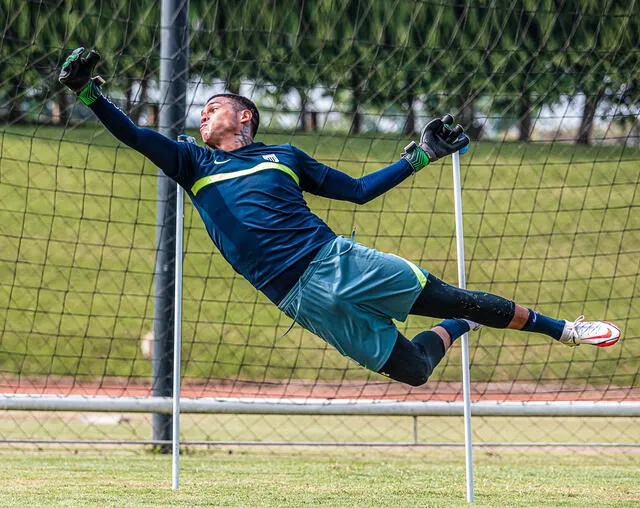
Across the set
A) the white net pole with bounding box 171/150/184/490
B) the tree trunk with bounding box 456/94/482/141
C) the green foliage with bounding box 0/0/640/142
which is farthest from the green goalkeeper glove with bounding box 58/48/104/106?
the green foliage with bounding box 0/0/640/142

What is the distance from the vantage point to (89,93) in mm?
4438

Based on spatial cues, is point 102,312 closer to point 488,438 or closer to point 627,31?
point 488,438

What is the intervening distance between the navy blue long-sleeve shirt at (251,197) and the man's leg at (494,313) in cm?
58

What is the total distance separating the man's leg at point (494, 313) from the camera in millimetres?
4664

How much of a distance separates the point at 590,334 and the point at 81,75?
2840 mm

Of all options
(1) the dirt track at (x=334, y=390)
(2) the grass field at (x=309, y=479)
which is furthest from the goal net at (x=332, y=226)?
(2) the grass field at (x=309, y=479)

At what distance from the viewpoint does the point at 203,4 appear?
1708cm

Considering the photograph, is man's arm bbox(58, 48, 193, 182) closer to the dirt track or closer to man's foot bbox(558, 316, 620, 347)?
man's foot bbox(558, 316, 620, 347)

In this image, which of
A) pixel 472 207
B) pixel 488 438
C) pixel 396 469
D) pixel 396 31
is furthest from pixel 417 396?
pixel 396 31

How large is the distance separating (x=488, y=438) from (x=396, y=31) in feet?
34.8

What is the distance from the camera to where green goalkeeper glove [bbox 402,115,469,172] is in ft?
16.1

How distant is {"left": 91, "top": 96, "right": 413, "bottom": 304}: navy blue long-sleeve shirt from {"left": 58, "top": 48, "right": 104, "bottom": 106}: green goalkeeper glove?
2.3 inches

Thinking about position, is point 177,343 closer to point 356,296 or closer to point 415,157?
point 356,296

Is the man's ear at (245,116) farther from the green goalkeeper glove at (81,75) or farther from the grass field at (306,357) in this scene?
Answer: the grass field at (306,357)
